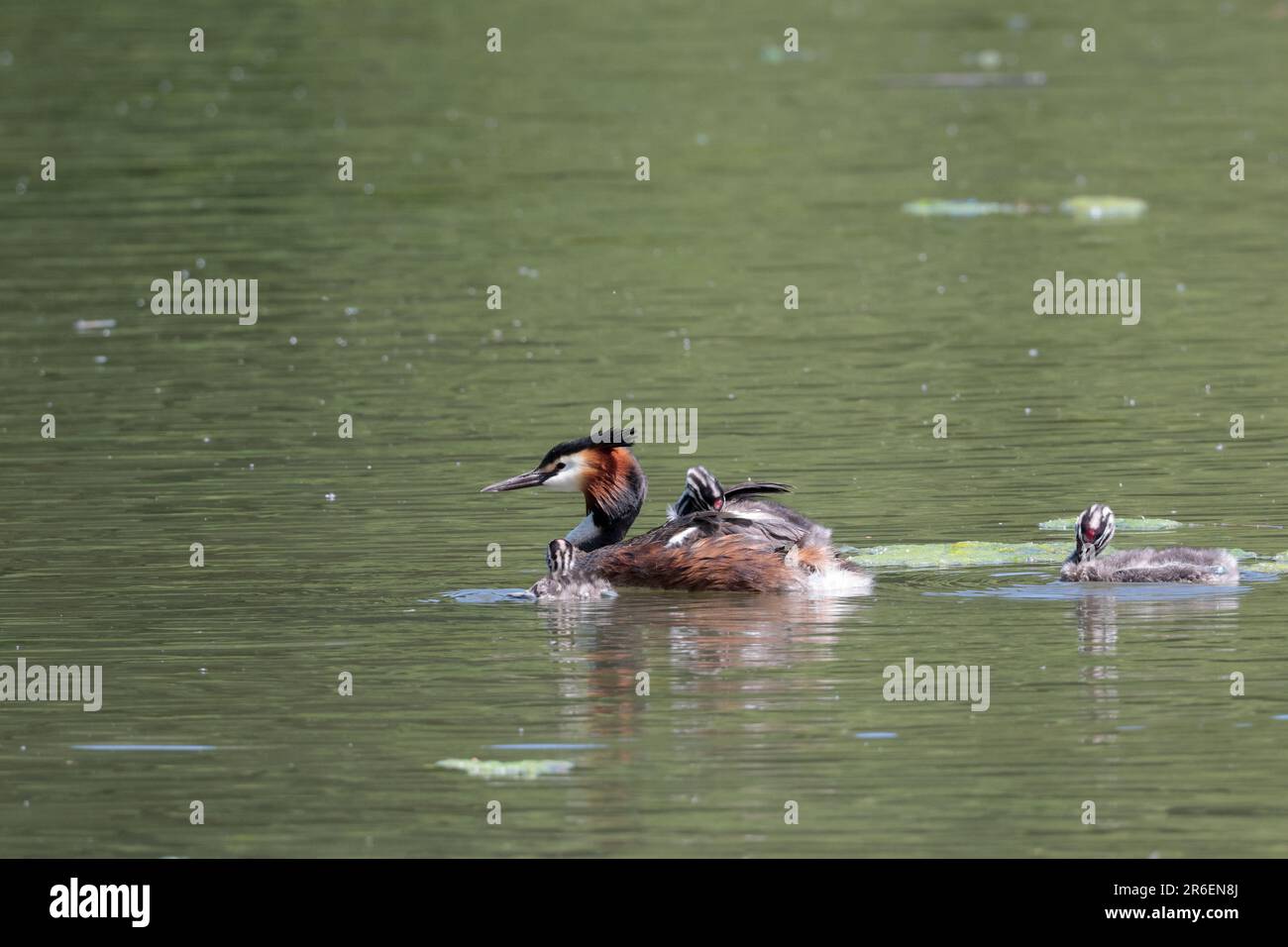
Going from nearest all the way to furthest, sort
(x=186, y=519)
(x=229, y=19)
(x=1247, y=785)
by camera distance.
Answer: (x=1247, y=785), (x=186, y=519), (x=229, y=19)

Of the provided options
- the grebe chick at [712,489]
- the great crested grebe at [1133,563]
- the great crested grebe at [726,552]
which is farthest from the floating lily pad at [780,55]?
the great crested grebe at [1133,563]

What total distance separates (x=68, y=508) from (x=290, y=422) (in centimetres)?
296

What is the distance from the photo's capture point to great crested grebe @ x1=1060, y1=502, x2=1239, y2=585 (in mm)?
12523

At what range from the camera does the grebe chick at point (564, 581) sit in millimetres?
13078

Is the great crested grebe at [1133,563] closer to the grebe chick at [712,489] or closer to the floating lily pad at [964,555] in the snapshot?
the floating lily pad at [964,555]

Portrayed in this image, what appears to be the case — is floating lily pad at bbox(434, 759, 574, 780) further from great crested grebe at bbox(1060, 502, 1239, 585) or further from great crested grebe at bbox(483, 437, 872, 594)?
great crested grebe at bbox(1060, 502, 1239, 585)

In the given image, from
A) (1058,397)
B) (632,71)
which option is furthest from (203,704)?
(632,71)

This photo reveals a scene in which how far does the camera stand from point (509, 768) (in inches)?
396

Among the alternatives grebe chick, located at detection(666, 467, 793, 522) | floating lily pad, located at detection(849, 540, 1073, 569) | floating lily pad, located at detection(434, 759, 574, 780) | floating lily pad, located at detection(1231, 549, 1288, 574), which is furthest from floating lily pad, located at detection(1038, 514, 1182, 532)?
floating lily pad, located at detection(434, 759, 574, 780)

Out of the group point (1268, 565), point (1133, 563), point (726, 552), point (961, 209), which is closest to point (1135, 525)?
point (1268, 565)

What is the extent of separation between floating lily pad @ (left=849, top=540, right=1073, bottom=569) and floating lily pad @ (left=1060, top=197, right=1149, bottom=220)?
1304 centimetres

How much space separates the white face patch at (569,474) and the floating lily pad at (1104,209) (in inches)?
510

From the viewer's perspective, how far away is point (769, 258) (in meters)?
24.5

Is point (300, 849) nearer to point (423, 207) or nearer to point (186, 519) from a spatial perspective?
point (186, 519)
